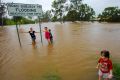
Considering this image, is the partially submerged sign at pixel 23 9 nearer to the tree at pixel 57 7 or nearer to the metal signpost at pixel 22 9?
the metal signpost at pixel 22 9

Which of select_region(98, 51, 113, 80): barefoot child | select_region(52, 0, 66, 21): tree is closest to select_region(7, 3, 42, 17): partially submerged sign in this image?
select_region(98, 51, 113, 80): barefoot child

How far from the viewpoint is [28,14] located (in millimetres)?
11781

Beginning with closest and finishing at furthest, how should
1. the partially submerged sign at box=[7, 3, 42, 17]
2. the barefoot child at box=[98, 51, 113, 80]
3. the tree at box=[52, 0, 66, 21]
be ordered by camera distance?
the barefoot child at box=[98, 51, 113, 80], the partially submerged sign at box=[7, 3, 42, 17], the tree at box=[52, 0, 66, 21]

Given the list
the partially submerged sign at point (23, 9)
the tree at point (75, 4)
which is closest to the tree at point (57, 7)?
the tree at point (75, 4)

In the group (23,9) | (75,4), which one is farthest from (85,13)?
(23,9)

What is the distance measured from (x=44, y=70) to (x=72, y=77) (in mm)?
1351

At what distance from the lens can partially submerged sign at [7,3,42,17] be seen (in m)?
11.4

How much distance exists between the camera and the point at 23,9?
11.6 meters

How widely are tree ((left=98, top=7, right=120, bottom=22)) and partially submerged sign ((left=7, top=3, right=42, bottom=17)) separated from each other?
59941mm

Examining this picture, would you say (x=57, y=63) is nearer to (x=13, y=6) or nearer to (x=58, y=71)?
(x=58, y=71)

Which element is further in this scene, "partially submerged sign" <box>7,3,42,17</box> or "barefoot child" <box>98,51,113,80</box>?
"partially submerged sign" <box>7,3,42,17</box>

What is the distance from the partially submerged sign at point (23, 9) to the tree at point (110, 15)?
59941 mm

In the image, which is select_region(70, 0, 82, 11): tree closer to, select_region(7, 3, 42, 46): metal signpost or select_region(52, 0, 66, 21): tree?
select_region(52, 0, 66, 21): tree

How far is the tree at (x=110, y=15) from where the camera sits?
6912 centimetres
